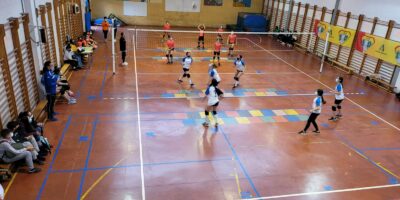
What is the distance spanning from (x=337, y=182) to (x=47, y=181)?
7.76 metres

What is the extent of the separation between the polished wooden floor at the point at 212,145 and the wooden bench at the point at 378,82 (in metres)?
0.60

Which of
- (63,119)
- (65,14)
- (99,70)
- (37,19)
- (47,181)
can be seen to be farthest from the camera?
(65,14)

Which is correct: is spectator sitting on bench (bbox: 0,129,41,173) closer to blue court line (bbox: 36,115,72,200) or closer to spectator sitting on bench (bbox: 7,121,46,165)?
spectator sitting on bench (bbox: 7,121,46,165)

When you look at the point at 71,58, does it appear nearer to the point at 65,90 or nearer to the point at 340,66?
the point at 65,90

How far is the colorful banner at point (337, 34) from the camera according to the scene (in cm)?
1941

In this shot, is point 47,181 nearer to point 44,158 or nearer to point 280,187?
point 44,158

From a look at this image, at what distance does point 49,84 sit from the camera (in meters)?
10.6

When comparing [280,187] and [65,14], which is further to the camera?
[65,14]

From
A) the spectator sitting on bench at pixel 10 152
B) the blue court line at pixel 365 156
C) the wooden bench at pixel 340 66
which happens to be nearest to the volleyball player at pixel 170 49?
the blue court line at pixel 365 156

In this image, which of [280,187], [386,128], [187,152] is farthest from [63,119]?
[386,128]

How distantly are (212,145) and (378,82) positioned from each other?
12.3m

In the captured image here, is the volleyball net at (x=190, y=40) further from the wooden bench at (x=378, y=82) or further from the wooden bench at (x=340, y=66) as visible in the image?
the wooden bench at (x=378, y=82)

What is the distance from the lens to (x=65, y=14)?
18.2 m

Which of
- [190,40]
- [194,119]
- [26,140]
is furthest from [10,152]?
[190,40]
